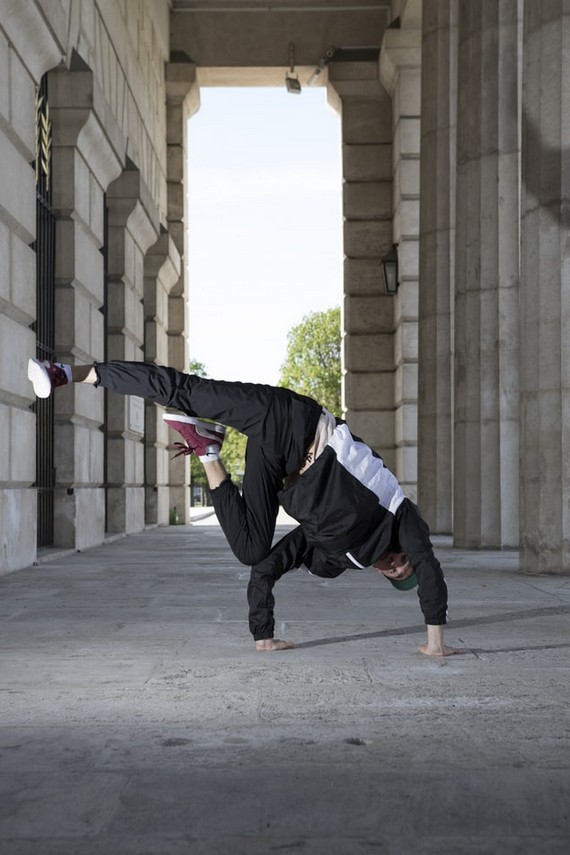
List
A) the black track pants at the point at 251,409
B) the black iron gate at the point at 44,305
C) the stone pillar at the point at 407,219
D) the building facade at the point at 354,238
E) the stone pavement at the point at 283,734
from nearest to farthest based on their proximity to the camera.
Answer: the stone pavement at the point at 283,734 < the black track pants at the point at 251,409 < the building facade at the point at 354,238 < the black iron gate at the point at 44,305 < the stone pillar at the point at 407,219

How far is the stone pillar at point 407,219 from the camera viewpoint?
23.9 meters

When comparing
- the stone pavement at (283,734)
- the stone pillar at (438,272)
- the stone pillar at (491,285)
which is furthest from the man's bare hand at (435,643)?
the stone pillar at (438,272)

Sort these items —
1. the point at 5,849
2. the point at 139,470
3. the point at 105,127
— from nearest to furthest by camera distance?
the point at 5,849
the point at 105,127
the point at 139,470

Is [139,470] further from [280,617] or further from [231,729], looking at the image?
[231,729]

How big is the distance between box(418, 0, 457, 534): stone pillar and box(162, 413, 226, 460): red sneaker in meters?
13.8

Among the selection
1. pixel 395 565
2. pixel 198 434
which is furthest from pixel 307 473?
pixel 395 565

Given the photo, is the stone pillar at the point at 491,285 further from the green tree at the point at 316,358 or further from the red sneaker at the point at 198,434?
the green tree at the point at 316,358

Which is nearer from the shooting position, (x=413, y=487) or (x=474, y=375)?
(x=474, y=375)

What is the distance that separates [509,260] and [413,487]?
9.54 metres

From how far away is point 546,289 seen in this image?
11.2 m

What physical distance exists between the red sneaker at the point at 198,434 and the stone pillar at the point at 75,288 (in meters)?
9.26

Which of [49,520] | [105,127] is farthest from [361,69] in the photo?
[49,520]

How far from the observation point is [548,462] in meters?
11.3

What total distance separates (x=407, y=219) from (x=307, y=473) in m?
19.1
